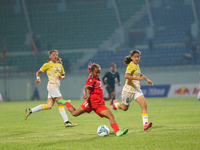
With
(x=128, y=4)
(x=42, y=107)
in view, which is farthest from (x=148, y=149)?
(x=128, y=4)

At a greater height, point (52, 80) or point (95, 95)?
point (52, 80)

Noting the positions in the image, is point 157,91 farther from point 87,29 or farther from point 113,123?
point 113,123

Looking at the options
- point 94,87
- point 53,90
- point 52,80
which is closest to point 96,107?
point 94,87

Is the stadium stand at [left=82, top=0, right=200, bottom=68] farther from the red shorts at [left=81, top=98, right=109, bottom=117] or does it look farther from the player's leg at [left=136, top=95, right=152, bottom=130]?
the red shorts at [left=81, top=98, right=109, bottom=117]

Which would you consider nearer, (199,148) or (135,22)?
(199,148)

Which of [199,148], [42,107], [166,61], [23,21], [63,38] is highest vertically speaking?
[23,21]

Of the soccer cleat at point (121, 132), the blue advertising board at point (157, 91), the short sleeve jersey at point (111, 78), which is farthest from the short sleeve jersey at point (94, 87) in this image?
the blue advertising board at point (157, 91)

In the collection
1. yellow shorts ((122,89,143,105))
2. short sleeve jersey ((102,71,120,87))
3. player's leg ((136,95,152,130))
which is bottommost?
player's leg ((136,95,152,130))

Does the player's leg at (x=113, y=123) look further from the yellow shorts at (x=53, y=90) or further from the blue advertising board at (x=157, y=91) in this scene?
the blue advertising board at (x=157, y=91)

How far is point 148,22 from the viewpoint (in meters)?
37.9

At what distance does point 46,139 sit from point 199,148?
10.4ft

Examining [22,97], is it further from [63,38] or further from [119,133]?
[119,133]

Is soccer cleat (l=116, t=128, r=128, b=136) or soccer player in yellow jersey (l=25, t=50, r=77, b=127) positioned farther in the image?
soccer player in yellow jersey (l=25, t=50, r=77, b=127)

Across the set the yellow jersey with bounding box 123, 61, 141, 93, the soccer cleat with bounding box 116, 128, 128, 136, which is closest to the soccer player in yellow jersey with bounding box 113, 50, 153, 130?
the yellow jersey with bounding box 123, 61, 141, 93
